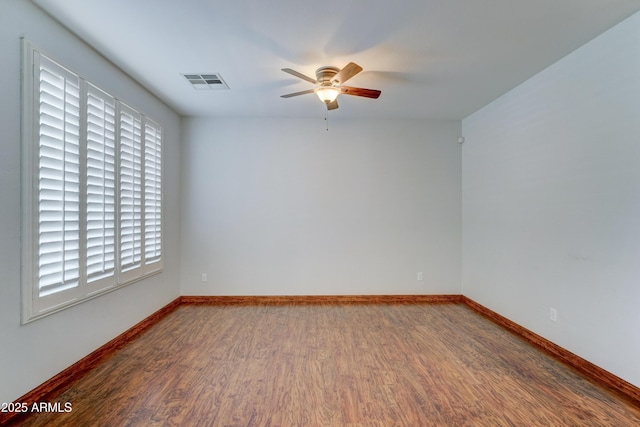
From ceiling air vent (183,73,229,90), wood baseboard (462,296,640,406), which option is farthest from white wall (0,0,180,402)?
wood baseboard (462,296,640,406)

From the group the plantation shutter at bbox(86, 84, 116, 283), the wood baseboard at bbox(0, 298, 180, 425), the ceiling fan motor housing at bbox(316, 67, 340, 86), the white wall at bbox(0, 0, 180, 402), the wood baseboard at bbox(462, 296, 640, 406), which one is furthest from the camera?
the ceiling fan motor housing at bbox(316, 67, 340, 86)

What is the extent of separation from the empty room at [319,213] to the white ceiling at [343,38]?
0.9 inches

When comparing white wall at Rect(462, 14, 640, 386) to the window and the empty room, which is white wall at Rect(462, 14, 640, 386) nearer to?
the empty room

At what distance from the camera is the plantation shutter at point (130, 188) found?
9.92 ft

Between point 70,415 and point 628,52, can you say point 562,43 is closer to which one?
point 628,52

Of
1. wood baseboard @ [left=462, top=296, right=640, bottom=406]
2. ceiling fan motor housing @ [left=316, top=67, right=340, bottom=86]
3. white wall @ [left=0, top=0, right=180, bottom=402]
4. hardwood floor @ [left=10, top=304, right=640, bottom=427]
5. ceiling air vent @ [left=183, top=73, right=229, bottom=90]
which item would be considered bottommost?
A: hardwood floor @ [left=10, top=304, right=640, bottom=427]

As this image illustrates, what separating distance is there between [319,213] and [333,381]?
2524mm

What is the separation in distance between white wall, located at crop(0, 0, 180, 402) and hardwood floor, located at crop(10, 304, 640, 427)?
0.87ft

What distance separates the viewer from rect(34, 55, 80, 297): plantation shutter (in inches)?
81.4

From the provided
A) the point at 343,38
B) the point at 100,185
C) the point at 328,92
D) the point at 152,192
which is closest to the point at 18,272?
the point at 100,185

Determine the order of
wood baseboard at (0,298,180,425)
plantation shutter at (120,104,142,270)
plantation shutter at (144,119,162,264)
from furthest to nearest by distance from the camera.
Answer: plantation shutter at (144,119,162,264)
plantation shutter at (120,104,142,270)
wood baseboard at (0,298,180,425)

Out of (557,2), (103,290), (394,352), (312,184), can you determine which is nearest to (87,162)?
(103,290)

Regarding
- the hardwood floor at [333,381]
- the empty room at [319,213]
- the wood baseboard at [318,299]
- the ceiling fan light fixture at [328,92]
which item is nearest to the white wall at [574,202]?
the empty room at [319,213]

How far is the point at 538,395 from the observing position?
2.18 meters
